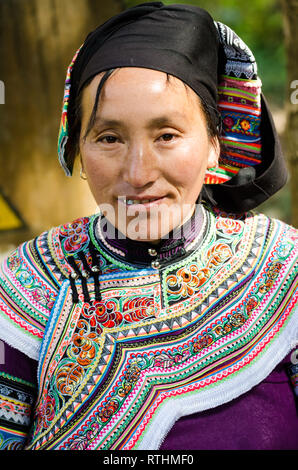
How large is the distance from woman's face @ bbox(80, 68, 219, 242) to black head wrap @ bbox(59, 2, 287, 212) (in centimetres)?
5

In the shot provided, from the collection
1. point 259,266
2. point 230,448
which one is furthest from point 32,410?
point 259,266

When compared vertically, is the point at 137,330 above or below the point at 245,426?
above

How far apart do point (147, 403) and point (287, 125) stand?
1818mm

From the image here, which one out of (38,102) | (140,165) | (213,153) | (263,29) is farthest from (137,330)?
(263,29)

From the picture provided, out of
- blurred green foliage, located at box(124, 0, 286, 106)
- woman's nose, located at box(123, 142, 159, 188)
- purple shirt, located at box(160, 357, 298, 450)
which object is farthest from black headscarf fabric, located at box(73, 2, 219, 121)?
blurred green foliage, located at box(124, 0, 286, 106)

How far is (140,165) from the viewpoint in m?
1.54

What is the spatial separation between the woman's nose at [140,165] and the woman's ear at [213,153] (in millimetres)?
311

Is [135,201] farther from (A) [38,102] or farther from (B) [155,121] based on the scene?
(A) [38,102]

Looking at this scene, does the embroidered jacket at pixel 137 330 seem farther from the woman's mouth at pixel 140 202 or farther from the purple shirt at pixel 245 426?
Answer: the woman's mouth at pixel 140 202

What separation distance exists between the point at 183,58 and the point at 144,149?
1.02ft

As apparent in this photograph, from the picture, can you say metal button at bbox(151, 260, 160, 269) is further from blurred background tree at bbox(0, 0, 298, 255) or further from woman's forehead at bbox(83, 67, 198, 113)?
blurred background tree at bbox(0, 0, 298, 255)

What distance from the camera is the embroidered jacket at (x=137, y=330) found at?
165 cm

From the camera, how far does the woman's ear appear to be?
181 cm

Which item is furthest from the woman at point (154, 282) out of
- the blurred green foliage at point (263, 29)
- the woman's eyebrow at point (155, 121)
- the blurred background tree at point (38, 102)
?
the blurred green foliage at point (263, 29)
